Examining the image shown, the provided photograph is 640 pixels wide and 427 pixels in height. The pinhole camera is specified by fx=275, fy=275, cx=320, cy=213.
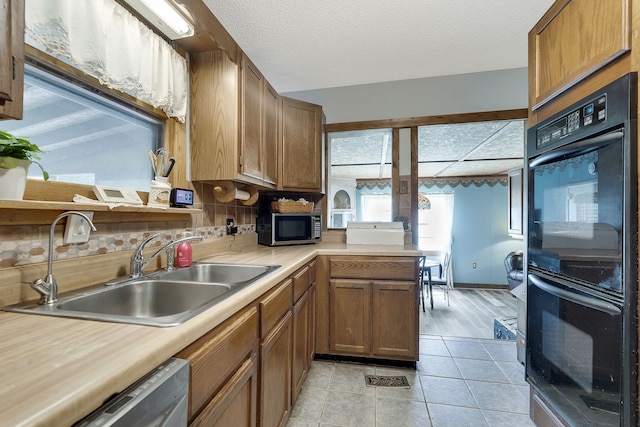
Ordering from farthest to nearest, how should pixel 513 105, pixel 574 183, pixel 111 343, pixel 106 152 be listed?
pixel 513 105
pixel 106 152
pixel 574 183
pixel 111 343

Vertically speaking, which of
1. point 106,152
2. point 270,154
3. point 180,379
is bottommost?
point 180,379

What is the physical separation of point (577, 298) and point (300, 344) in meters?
1.35

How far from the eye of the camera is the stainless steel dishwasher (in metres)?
0.45

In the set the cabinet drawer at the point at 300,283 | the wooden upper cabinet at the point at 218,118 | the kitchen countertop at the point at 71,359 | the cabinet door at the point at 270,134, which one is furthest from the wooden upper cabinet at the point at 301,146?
the kitchen countertop at the point at 71,359

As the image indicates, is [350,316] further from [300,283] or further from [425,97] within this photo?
[425,97]

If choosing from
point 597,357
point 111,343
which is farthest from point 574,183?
point 111,343

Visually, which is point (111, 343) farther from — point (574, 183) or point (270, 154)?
point (270, 154)

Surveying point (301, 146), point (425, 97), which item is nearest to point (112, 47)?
point (301, 146)

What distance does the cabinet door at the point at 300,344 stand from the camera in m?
1.55

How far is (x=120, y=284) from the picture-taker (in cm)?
108

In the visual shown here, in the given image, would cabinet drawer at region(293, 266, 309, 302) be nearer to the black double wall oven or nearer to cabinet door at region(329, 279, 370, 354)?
cabinet door at region(329, 279, 370, 354)

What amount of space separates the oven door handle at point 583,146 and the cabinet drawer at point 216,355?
1.30m

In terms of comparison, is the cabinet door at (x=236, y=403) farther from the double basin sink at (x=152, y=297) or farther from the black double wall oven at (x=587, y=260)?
the black double wall oven at (x=587, y=260)

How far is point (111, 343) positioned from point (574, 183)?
151cm
